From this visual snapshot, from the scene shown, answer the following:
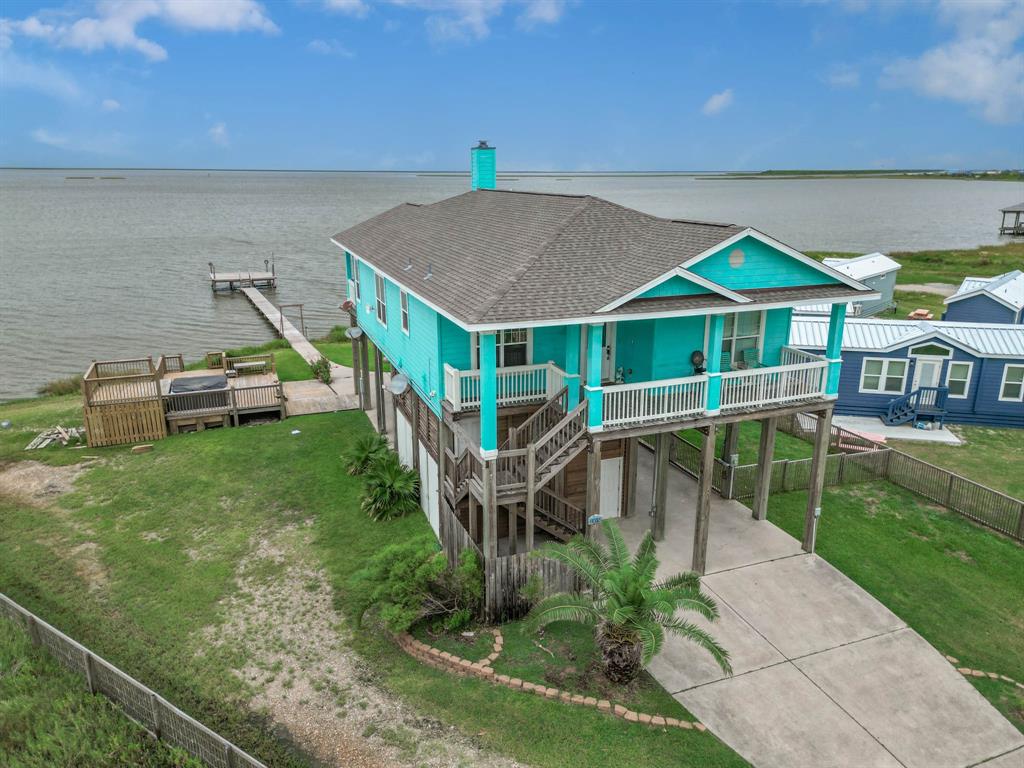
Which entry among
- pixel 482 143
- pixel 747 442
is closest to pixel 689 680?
pixel 747 442

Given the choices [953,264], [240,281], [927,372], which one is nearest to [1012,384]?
[927,372]

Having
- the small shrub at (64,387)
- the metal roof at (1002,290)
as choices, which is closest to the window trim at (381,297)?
the small shrub at (64,387)

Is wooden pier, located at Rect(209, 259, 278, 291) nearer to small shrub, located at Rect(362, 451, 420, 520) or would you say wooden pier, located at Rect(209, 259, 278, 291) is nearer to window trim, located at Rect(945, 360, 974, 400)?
small shrub, located at Rect(362, 451, 420, 520)

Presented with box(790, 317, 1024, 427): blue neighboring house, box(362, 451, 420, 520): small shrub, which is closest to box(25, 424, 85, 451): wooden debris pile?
box(362, 451, 420, 520): small shrub

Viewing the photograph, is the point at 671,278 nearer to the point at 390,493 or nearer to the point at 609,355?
the point at 609,355

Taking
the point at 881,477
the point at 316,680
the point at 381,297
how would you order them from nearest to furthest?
the point at 316,680 → the point at 881,477 → the point at 381,297

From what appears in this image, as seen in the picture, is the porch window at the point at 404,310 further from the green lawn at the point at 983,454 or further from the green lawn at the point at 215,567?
the green lawn at the point at 983,454
